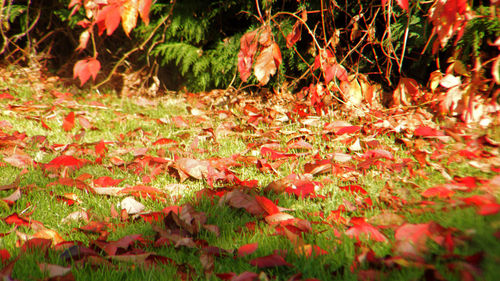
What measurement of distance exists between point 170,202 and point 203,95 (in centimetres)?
261

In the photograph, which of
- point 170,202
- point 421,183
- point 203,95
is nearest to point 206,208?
point 170,202

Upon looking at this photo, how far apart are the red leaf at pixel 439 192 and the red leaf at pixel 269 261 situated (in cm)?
59

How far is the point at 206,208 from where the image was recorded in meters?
1.74

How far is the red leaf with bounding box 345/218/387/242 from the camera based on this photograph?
1303 mm

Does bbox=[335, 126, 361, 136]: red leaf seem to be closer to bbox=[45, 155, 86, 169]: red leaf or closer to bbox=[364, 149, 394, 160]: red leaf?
A: bbox=[364, 149, 394, 160]: red leaf

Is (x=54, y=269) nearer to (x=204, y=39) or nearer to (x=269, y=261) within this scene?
(x=269, y=261)

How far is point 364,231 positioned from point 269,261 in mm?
347

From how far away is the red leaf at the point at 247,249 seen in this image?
133 cm

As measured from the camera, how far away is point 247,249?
1.34 metres

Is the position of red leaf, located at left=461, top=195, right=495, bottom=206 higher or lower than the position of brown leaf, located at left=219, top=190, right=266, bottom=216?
higher

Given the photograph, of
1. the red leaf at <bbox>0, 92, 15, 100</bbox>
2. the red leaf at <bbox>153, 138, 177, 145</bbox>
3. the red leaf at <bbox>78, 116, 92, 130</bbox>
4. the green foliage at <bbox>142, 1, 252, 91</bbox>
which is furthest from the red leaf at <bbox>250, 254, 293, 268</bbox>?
the red leaf at <bbox>0, 92, 15, 100</bbox>

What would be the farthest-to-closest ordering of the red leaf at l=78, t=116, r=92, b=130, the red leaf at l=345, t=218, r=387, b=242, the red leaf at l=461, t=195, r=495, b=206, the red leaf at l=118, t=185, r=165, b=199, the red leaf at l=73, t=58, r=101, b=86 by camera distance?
the red leaf at l=78, t=116, r=92, b=130, the red leaf at l=73, t=58, r=101, b=86, the red leaf at l=118, t=185, r=165, b=199, the red leaf at l=345, t=218, r=387, b=242, the red leaf at l=461, t=195, r=495, b=206

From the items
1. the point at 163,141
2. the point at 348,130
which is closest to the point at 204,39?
the point at 163,141

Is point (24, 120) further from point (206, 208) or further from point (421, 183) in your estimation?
point (421, 183)
